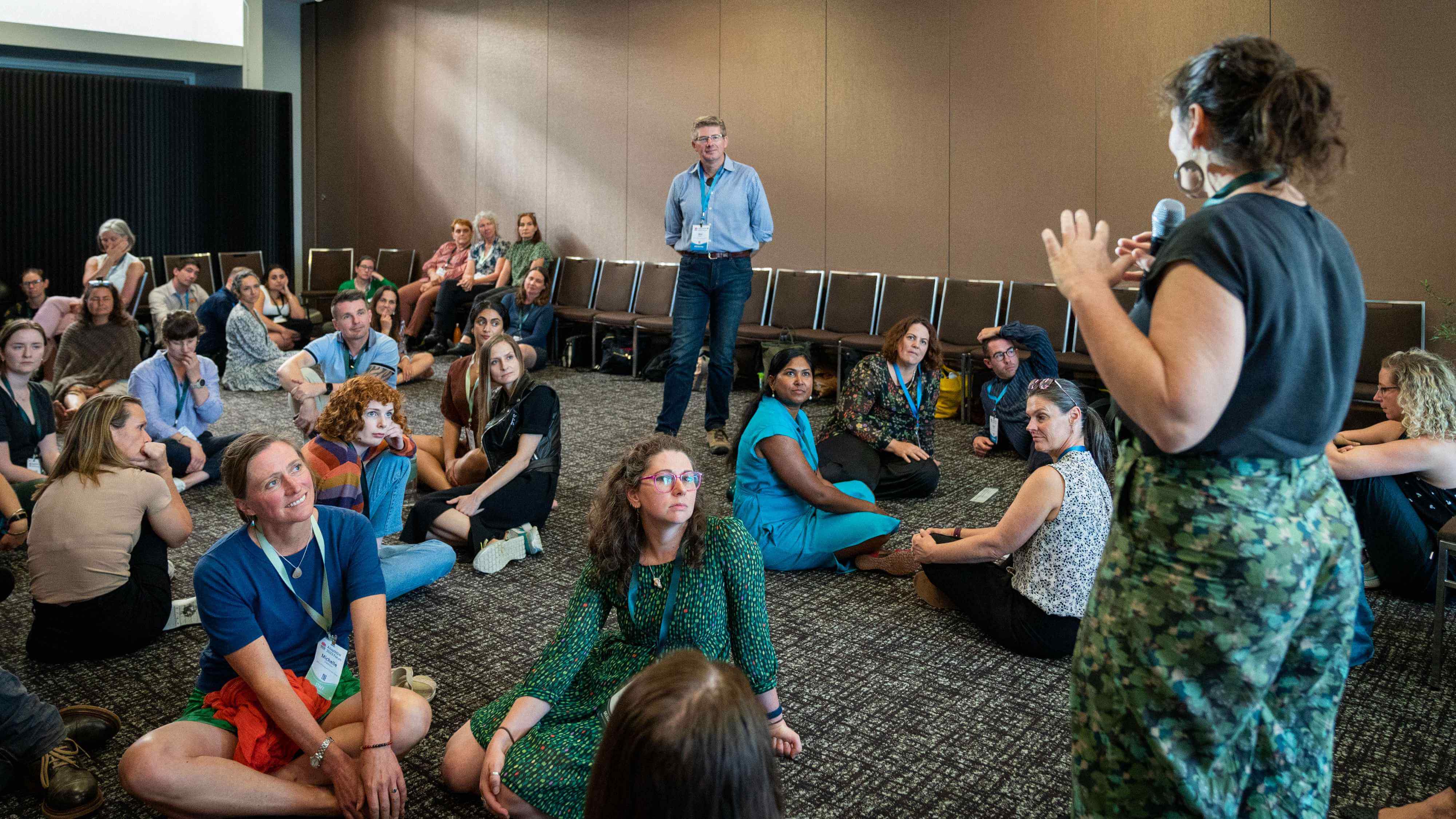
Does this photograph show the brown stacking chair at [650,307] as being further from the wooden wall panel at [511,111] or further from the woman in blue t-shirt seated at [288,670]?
the woman in blue t-shirt seated at [288,670]

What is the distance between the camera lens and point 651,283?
9.59 m

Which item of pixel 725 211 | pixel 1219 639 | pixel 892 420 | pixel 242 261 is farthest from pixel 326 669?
pixel 242 261

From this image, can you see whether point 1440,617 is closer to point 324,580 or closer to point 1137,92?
point 324,580

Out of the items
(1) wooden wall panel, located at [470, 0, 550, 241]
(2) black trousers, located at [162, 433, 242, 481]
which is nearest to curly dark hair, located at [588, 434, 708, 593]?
(2) black trousers, located at [162, 433, 242, 481]

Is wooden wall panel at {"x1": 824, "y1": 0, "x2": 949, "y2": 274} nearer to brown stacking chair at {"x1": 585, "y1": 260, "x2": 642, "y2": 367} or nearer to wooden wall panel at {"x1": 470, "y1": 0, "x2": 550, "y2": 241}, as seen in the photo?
brown stacking chair at {"x1": 585, "y1": 260, "x2": 642, "y2": 367}

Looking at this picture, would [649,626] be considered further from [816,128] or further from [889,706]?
[816,128]

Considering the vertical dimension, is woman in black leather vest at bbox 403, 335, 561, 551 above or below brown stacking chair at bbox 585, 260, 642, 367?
below

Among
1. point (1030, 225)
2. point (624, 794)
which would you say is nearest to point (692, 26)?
point (1030, 225)

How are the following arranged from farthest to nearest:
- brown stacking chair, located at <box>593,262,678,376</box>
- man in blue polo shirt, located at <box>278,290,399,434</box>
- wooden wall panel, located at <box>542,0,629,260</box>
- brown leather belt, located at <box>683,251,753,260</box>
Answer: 1. wooden wall panel, located at <box>542,0,629,260</box>
2. brown stacking chair, located at <box>593,262,678,376</box>
3. brown leather belt, located at <box>683,251,753,260</box>
4. man in blue polo shirt, located at <box>278,290,399,434</box>

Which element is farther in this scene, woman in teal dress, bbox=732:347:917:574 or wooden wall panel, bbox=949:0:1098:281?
wooden wall panel, bbox=949:0:1098:281

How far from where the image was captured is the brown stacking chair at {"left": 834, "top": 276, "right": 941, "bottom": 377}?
26.0 feet

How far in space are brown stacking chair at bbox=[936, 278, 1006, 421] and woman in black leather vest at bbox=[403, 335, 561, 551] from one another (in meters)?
3.69

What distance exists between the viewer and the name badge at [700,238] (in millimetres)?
6207

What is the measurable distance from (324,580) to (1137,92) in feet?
20.6
